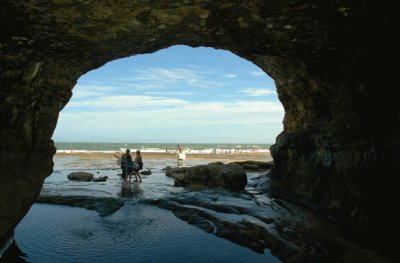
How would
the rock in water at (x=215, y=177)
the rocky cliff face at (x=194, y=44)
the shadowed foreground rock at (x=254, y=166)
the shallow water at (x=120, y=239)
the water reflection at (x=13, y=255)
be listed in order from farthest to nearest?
the shadowed foreground rock at (x=254, y=166)
the rock in water at (x=215, y=177)
the shallow water at (x=120, y=239)
the water reflection at (x=13, y=255)
the rocky cliff face at (x=194, y=44)

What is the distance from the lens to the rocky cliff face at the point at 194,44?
19.9 ft

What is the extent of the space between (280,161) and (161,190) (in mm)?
6220

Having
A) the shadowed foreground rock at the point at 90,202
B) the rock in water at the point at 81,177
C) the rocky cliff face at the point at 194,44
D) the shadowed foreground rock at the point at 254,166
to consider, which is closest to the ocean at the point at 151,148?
the shadowed foreground rock at the point at 254,166

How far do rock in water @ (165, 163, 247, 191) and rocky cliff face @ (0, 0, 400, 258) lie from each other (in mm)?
6720

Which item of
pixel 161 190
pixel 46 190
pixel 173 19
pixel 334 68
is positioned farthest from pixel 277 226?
pixel 46 190

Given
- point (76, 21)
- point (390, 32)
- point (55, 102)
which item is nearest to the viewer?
point (76, 21)

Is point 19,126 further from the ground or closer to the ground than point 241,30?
closer to the ground

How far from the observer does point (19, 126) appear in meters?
7.37

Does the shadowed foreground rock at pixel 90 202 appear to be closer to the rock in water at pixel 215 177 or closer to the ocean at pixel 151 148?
the rock in water at pixel 215 177

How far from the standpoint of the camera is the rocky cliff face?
6.05 metres

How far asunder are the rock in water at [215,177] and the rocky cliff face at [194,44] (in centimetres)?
672

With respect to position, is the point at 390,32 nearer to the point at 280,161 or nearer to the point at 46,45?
the point at 46,45

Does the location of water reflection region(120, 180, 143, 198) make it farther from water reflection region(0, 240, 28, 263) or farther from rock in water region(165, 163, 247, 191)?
water reflection region(0, 240, 28, 263)

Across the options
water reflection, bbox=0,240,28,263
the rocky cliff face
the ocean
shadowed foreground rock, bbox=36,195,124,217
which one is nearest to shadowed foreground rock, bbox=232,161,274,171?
shadowed foreground rock, bbox=36,195,124,217
